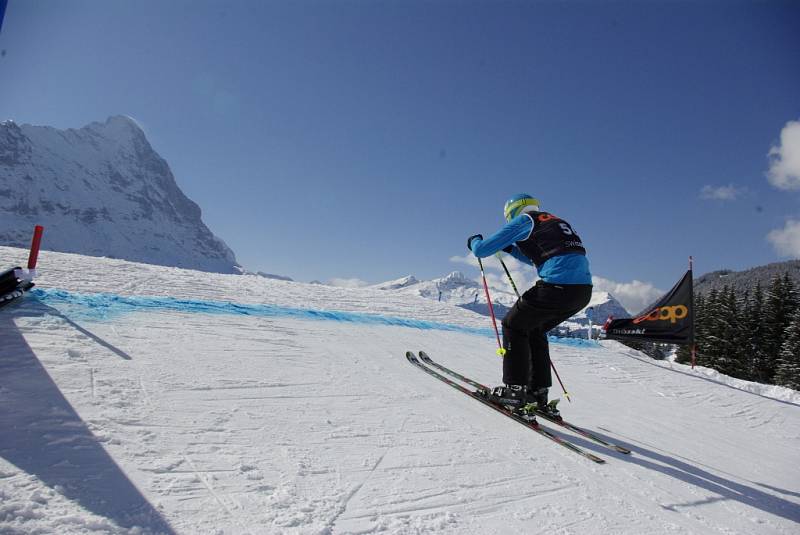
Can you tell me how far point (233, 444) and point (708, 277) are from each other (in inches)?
7480

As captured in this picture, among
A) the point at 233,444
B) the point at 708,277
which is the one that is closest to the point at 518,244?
the point at 233,444

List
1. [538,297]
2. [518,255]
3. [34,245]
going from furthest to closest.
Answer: [34,245] < [518,255] < [538,297]

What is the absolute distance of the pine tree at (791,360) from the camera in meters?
25.5

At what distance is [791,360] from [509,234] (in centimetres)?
3453

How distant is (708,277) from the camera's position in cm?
14975

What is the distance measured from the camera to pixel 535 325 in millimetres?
3625

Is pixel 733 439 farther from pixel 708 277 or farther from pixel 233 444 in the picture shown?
pixel 708 277

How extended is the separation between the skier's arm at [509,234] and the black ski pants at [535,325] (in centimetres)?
48

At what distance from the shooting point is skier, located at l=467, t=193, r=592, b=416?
3.53 m

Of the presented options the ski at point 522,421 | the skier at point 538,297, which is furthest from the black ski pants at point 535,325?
the ski at point 522,421

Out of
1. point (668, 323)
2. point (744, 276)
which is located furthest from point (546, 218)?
point (744, 276)

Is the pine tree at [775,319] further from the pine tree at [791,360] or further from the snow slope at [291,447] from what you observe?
the snow slope at [291,447]

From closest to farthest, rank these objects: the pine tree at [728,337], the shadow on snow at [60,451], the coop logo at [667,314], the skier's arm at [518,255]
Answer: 1. the shadow on snow at [60,451]
2. the skier's arm at [518,255]
3. the coop logo at [667,314]
4. the pine tree at [728,337]

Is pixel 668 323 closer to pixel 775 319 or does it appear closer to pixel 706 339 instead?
pixel 706 339
